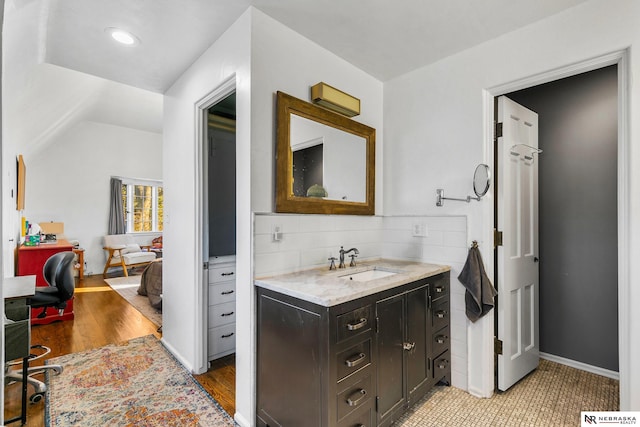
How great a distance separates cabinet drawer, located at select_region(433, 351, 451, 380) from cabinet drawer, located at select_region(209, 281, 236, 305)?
176cm

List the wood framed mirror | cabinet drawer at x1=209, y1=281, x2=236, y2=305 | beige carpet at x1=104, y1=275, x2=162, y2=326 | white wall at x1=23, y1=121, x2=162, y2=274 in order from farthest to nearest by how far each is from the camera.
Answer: white wall at x1=23, y1=121, x2=162, y2=274
beige carpet at x1=104, y1=275, x2=162, y2=326
cabinet drawer at x1=209, y1=281, x2=236, y2=305
the wood framed mirror

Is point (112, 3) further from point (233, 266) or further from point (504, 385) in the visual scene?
point (504, 385)

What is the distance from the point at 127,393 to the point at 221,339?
0.76 metres

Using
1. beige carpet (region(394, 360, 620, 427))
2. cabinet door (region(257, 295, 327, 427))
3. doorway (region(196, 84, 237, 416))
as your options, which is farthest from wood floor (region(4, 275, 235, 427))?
beige carpet (region(394, 360, 620, 427))

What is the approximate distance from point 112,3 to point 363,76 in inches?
71.6

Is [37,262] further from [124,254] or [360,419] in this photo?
[360,419]

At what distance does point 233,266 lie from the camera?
114 inches

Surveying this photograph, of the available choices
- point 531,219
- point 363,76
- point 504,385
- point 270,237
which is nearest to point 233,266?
point 270,237

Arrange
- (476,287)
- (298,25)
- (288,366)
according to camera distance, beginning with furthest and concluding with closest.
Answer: (476,287) < (298,25) < (288,366)

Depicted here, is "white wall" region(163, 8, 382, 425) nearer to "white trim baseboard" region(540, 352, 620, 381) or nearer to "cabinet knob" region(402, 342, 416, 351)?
"cabinet knob" region(402, 342, 416, 351)

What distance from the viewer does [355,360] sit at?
1.64 meters

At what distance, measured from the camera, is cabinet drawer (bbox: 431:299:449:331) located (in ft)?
7.48

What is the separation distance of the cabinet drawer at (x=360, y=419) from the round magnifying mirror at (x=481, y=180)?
1.55 m

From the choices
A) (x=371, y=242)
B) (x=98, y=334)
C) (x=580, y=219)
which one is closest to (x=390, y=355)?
(x=371, y=242)
